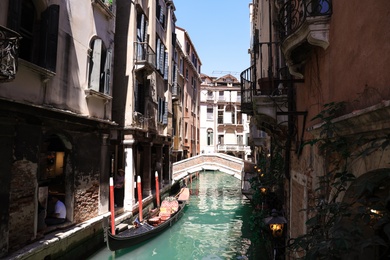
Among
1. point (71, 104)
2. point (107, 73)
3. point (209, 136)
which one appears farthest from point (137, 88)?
point (209, 136)

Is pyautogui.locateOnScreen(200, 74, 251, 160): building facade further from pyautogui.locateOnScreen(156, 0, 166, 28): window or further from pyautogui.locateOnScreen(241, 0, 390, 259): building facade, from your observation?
pyautogui.locateOnScreen(241, 0, 390, 259): building facade

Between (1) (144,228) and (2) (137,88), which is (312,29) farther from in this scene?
(2) (137,88)

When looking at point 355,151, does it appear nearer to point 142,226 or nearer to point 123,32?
point 142,226

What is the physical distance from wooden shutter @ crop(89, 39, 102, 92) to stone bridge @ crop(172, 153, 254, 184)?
11.7 metres

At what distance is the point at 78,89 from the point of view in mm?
7531

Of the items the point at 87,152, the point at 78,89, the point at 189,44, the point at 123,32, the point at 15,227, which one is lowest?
the point at 15,227

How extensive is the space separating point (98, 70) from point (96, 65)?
13 cm

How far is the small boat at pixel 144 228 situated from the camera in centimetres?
781

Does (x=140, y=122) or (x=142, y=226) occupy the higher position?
(x=140, y=122)

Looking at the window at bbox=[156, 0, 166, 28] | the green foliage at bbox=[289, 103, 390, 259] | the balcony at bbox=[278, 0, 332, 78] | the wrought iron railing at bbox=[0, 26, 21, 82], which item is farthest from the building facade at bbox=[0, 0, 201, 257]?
the green foliage at bbox=[289, 103, 390, 259]

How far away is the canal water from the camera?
28.6ft

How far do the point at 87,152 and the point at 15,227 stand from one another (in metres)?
2.86

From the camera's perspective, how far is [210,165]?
63.2 ft

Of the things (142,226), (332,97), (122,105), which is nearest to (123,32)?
(122,105)
